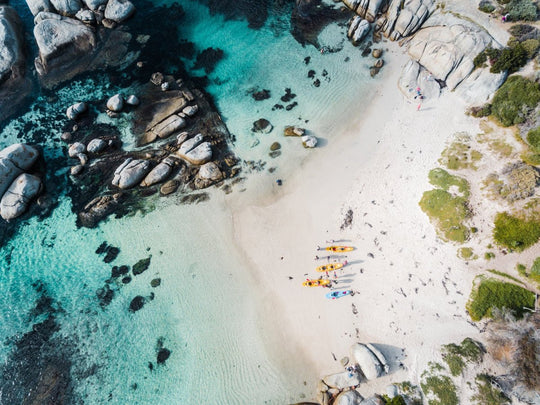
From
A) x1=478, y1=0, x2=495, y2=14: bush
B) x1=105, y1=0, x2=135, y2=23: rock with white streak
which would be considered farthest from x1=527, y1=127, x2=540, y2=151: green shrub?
x1=105, y1=0, x2=135, y2=23: rock with white streak

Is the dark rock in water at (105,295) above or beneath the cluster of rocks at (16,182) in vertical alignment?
beneath

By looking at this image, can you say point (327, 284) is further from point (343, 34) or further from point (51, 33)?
point (51, 33)

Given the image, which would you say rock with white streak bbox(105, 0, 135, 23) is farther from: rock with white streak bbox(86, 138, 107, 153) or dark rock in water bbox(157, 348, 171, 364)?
dark rock in water bbox(157, 348, 171, 364)

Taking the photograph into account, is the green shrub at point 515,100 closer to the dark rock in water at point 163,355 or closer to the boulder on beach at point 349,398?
the boulder on beach at point 349,398

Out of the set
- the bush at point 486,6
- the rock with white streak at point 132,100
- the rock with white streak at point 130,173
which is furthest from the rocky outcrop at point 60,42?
the bush at point 486,6

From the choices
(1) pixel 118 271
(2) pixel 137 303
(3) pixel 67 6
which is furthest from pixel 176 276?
(3) pixel 67 6

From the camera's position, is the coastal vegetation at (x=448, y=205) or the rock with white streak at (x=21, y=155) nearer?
the coastal vegetation at (x=448, y=205)

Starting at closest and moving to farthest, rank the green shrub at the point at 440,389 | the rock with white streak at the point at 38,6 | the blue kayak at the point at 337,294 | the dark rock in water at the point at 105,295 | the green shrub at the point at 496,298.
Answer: the green shrub at the point at 440,389, the green shrub at the point at 496,298, the blue kayak at the point at 337,294, the dark rock in water at the point at 105,295, the rock with white streak at the point at 38,6
